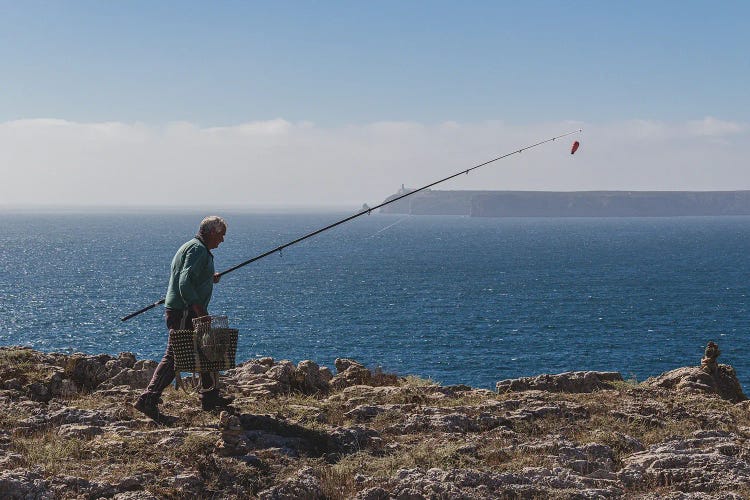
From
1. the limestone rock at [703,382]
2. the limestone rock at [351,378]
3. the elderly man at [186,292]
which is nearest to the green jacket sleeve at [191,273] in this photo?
the elderly man at [186,292]

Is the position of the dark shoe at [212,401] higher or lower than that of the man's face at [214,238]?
lower

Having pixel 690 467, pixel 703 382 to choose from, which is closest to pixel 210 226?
pixel 690 467

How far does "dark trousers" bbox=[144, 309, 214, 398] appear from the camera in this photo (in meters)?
9.38

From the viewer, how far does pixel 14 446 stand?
330 inches

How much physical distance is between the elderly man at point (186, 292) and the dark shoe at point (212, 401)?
24cm

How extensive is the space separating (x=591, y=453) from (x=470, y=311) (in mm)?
59542

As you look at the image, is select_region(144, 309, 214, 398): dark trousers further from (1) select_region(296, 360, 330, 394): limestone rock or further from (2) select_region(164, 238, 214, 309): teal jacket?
(1) select_region(296, 360, 330, 394): limestone rock

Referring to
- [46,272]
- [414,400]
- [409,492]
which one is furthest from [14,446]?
[46,272]

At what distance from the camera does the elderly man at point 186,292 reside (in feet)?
30.4

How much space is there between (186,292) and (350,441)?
288 cm

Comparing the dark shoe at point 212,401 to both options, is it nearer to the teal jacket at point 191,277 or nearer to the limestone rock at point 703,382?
the teal jacket at point 191,277

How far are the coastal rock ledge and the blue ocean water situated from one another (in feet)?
72.9

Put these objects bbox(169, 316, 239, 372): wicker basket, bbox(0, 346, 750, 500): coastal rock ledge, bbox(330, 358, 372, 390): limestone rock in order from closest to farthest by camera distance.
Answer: bbox(0, 346, 750, 500): coastal rock ledge → bbox(169, 316, 239, 372): wicker basket → bbox(330, 358, 372, 390): limestone rock

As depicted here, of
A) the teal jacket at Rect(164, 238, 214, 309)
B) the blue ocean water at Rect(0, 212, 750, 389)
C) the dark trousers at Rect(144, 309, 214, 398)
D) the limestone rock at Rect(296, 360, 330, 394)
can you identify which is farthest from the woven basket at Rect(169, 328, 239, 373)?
the blue ocean water at Rect(0, 212, 750, 389)
